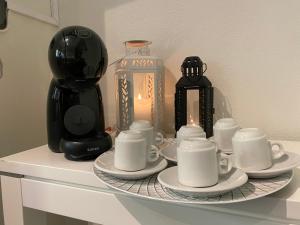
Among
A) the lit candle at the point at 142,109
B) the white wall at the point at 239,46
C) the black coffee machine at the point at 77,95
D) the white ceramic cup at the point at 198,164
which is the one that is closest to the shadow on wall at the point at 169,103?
the white wall at the point at 239,46

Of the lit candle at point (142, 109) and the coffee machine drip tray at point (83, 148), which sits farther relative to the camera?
the lit candle at point (142, 109)

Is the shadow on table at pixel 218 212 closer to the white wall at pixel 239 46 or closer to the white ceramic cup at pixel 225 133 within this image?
the white ceramic cup at pixel 225 133

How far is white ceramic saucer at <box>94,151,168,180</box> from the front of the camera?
1.91ft

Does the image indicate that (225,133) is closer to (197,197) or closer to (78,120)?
(197,197)

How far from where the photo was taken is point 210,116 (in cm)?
88

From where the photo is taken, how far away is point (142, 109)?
955 mm

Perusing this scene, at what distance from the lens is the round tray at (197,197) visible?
0.49m

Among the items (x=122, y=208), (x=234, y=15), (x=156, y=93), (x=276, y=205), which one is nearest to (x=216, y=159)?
(x=276, y=205)

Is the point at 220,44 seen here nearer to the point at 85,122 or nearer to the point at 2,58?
the point at 85,122

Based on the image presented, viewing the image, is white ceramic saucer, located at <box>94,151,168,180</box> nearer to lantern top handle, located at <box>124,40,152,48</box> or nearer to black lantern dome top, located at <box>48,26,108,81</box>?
black lantern dome top, located at <box>48,26,108,81</box>

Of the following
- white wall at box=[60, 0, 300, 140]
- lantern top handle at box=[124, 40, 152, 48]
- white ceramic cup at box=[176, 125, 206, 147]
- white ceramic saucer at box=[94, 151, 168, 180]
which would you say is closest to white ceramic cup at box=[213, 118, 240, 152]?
white ceramic cup at box=[176, 125, 206, 147]

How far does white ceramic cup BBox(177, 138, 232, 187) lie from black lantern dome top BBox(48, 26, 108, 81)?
13.8 inches

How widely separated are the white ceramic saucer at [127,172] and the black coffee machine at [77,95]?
3.8 inches

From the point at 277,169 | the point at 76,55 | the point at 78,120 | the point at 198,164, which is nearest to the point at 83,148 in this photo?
the point at 78,120
